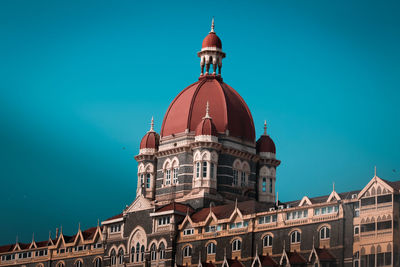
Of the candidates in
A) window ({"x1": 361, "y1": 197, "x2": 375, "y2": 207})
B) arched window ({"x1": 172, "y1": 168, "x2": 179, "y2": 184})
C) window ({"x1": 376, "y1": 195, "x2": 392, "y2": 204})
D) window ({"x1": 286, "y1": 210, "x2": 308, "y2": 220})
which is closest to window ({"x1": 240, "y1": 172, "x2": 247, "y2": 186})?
arched window ({"x1": 172, "y1": 168, "x2": 179, "y2": 184})

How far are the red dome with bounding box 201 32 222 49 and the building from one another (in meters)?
0.16

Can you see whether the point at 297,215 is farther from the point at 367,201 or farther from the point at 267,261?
the point at 367,201

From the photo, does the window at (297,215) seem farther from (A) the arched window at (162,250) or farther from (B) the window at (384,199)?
(A) the arched window at (162,250)

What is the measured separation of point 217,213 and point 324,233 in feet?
56.2

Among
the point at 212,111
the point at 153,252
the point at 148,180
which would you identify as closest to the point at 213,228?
the point at 153,252

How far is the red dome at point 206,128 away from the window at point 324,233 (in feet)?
84.5

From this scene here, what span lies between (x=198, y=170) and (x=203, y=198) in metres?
4.47

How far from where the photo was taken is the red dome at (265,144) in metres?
118

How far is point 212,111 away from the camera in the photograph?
115 meters

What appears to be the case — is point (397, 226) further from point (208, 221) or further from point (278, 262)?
point (208, 221)

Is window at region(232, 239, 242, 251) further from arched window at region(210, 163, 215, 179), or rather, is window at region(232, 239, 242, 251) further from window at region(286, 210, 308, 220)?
arched window at region(210, 163, 215, 179)

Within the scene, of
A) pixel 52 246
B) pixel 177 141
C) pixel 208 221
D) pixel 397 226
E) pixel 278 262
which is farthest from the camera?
pixel 52 246

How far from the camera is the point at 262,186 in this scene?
11644cm

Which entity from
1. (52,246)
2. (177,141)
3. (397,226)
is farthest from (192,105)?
(397,226)
